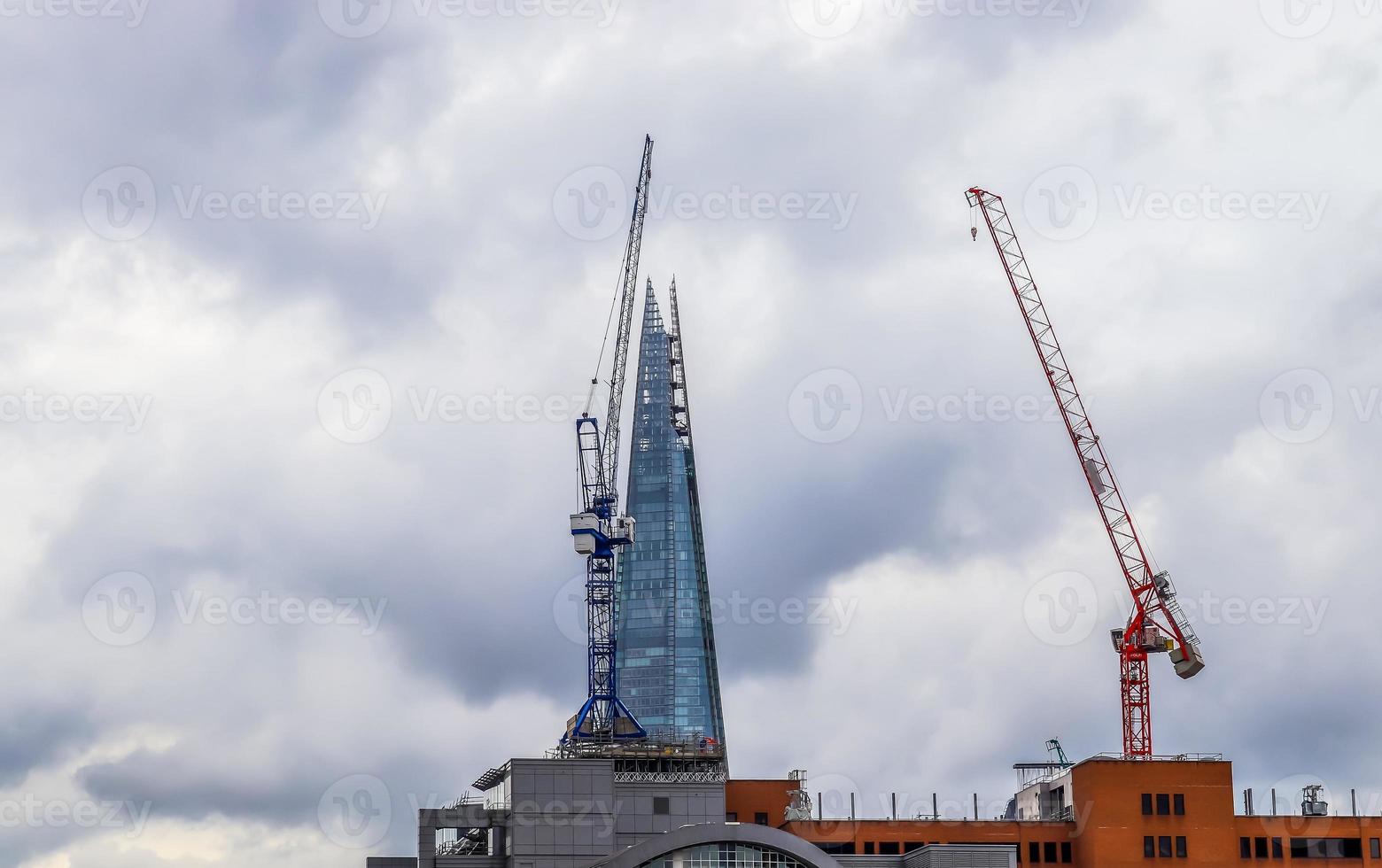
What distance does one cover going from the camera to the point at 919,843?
596 ft

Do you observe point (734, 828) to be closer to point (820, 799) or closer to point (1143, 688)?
point (820, 799)

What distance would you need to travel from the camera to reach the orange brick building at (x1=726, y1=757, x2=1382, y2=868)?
574ft

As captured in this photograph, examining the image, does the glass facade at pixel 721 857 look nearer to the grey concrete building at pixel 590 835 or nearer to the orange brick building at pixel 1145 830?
the grey concrete building at pixel 590 835

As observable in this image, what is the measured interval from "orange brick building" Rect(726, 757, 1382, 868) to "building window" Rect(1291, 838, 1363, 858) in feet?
0.27

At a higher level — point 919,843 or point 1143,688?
point 1143,688

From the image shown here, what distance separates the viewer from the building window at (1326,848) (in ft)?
576

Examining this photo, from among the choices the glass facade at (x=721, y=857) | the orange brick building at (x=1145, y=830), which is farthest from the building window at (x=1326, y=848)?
the glass facade at (x=721, y=857)

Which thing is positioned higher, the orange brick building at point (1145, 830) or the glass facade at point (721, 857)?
the orange brick building at point (1145, 830)

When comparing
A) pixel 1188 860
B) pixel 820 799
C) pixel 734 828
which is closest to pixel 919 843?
pixel 820 799

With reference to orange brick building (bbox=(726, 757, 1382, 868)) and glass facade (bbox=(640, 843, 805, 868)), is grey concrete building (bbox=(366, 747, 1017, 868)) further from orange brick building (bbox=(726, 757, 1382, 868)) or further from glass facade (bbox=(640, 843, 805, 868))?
orange brick building (bbox=(726, 757, 1382, 868))

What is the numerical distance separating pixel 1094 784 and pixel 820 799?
27537mm

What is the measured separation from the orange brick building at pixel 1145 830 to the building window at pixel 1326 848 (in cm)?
8

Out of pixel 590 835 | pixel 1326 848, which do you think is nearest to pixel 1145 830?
pixel 1326 848

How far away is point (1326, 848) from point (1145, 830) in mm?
17276
